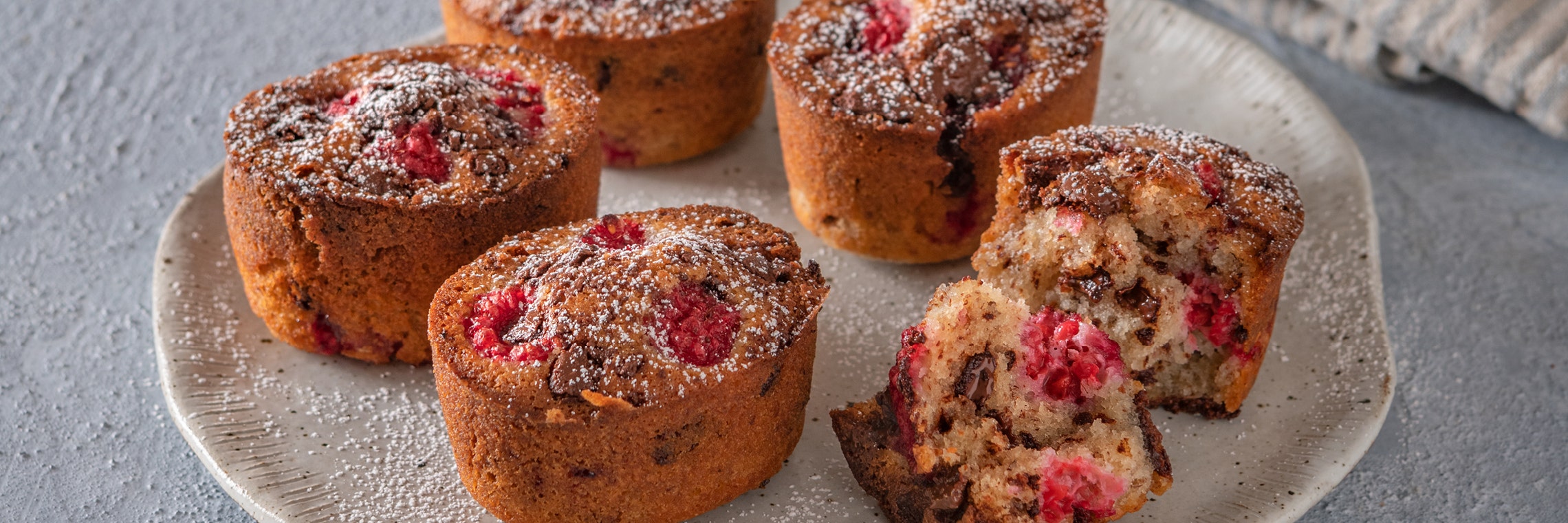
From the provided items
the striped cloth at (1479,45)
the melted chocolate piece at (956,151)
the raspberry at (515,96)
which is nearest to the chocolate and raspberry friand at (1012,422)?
the melted chocolate piece at (956,151)

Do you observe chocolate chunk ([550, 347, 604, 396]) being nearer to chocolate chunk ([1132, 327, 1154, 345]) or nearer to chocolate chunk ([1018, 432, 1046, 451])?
chocolate chunk ([1018, 432, 1046, 451])

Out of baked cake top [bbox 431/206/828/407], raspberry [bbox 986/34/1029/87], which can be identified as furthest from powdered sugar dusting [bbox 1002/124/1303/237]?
baked cake top [bbox 431/206/828/407]

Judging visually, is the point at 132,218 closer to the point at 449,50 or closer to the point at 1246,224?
the point at 449,50

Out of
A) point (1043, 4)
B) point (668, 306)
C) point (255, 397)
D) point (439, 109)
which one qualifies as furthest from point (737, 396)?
point (1043, 4)

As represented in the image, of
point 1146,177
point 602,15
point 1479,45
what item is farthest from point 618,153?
point 1479,45

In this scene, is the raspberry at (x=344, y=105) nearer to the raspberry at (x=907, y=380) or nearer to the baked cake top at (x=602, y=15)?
the baked cake top at (x=602, y=15)

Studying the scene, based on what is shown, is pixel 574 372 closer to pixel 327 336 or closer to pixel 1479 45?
pixel 327 336

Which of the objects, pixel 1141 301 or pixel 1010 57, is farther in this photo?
pixel 1010 57
